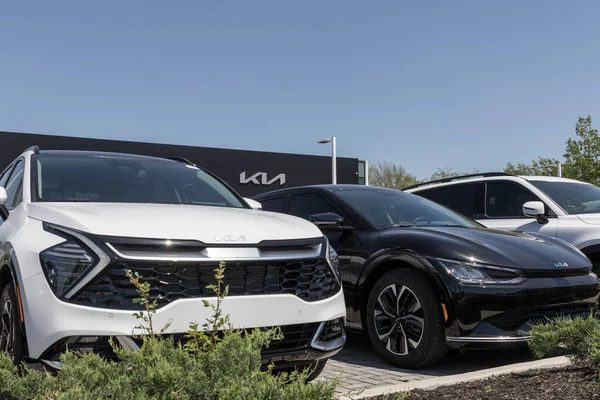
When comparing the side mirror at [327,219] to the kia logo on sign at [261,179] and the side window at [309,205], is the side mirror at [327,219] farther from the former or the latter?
the kia logo on sign at [261,179]

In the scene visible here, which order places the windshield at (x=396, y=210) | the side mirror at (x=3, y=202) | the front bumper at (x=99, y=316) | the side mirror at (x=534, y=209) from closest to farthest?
the front bumper at (x=99, y=316) → the side mirror at (x=3, y=202) → the windshield at (x=396, y=210) → the side mirror at (x=534, y=209)

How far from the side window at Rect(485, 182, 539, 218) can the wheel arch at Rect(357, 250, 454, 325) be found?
3.71 m

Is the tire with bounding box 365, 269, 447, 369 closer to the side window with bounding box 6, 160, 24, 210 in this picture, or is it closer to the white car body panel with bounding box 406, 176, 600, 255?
the side window with bounding box 6, 160, 24, 210

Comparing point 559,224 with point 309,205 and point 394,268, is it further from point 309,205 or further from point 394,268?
point 394,268

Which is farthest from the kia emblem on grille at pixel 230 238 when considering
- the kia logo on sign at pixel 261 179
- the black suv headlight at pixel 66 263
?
the kia logo on sign at pixel 261 179

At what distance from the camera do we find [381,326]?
17.7 feet

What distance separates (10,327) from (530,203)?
621 centimetres

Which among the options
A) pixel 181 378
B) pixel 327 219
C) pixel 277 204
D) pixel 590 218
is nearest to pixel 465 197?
pixel 590 218

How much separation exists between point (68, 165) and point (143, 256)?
6.59ft

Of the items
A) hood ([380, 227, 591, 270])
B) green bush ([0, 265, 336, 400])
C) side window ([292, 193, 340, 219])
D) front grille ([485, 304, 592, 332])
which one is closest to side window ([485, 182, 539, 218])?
hood ([380, 227, 591, 270])

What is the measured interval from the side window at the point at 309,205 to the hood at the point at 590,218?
3.42 meters

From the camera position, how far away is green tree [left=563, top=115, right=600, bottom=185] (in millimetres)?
34500

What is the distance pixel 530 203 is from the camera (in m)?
7.90

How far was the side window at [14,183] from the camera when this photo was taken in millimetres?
5016
